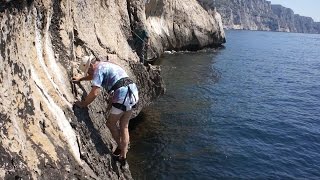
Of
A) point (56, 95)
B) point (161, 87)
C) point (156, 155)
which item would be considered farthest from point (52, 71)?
point (161, 87)

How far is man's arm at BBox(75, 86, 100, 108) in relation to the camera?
418 inches

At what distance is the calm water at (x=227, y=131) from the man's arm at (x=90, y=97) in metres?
6.61

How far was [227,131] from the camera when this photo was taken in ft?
78.2

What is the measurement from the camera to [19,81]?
29.8 feet

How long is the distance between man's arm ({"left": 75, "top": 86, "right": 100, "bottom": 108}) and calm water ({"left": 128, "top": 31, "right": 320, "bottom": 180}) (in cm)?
661

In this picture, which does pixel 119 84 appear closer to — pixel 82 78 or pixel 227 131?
pixel 82 78

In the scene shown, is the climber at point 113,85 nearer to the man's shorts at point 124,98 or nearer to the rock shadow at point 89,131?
the man's shorts at point 124,98

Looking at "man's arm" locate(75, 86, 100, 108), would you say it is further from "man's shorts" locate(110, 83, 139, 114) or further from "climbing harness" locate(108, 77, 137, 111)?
"man's shorts" locate(110, 83, 139, 114)

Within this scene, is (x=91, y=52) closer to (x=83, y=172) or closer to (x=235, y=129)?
(x=83, y=172)

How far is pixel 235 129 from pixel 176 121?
3.56 m

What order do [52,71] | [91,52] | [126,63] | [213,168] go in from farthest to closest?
1. [126,63]
2. [213,168]
3. [91,52]
4. [52,71]

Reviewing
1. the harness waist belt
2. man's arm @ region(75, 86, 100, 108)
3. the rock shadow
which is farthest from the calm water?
the harness waist belt

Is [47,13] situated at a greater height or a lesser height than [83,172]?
greater

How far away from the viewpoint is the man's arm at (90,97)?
10617 millimetres
